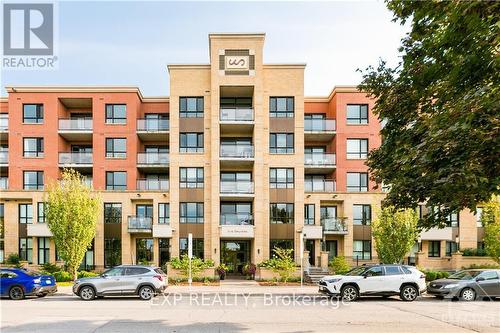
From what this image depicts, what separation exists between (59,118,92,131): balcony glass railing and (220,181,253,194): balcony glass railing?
1282cm

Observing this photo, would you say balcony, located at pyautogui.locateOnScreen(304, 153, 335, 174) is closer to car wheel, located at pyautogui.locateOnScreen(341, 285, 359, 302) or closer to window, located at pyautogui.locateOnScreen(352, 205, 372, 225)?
window, located at pyautogui.locateOnScreen(352, 205, 372, 225)

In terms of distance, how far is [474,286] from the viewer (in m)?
19.4

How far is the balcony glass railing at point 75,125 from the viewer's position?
120 feet

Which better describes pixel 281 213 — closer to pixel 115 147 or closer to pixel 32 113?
pixel 115 147

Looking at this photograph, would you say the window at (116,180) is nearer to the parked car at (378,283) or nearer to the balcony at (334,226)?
the balcony at (334,226)

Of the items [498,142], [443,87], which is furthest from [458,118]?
[443,87]

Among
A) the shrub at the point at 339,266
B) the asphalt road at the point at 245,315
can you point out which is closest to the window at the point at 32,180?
the asphalt road at the point at 245,315

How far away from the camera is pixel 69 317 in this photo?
14070 mm

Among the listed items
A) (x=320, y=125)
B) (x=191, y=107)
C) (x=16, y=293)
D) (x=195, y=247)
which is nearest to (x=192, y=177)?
(x=195, y=247)

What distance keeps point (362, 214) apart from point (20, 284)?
26.2 meters

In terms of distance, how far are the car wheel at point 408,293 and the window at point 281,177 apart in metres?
16.6

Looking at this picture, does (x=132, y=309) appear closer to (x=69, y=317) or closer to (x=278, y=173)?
(x=69, y=317)

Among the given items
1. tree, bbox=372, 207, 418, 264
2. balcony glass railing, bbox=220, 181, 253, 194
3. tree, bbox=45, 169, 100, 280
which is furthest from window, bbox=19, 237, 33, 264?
tree, bbox=372, 207, 418, 264

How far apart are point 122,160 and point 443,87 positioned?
30.4m
